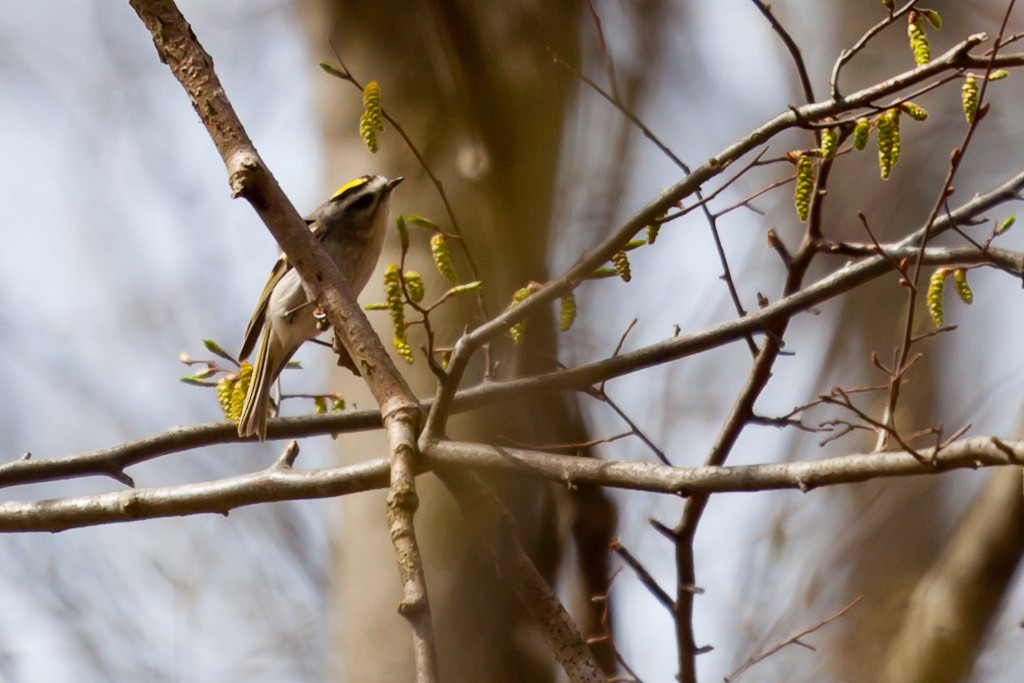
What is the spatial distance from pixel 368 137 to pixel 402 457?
934mm

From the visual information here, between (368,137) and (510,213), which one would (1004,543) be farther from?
(368,137)

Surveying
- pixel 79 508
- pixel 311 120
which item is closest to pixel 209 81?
pixel 79 508

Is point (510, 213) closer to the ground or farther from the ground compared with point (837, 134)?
farther from the ground

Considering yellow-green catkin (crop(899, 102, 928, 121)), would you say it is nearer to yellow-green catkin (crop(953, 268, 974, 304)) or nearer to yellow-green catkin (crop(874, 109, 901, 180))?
yellow-green catkin (crop(874, 109, 901, 180))

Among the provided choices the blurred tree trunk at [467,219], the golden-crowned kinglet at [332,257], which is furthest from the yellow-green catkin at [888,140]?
the golden-crowned kinglet at [332,257]

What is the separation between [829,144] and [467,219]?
2010mm

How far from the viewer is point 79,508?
9.22 ft

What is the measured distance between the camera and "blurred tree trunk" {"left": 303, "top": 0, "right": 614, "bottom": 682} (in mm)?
3785

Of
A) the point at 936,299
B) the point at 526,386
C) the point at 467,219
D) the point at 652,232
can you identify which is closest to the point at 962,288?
the point at 936,299

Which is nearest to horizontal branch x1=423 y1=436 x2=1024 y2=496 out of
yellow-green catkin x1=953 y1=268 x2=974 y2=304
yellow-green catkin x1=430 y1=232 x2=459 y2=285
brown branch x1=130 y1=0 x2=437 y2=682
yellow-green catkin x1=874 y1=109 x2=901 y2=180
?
brown branch x1=130 y1=0 x2=437 y2=682

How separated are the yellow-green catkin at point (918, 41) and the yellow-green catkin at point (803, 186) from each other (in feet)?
1.08

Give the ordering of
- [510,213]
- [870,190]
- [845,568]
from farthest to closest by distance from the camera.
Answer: [870,190], [845,568], [510,213]

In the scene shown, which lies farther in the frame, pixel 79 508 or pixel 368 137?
pixel 79 508

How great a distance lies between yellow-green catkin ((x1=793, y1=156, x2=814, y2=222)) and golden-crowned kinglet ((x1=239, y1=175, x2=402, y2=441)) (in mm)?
2091
